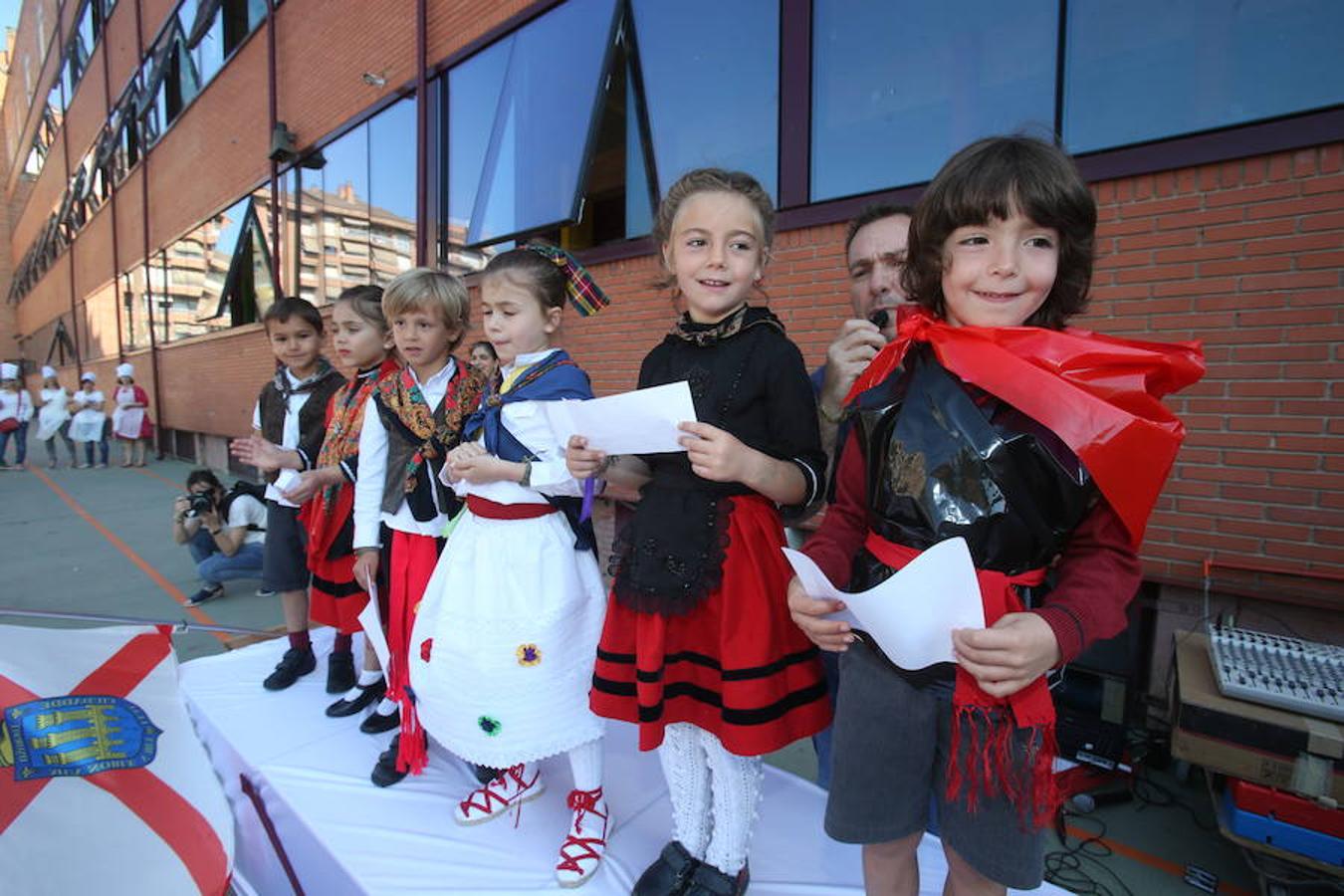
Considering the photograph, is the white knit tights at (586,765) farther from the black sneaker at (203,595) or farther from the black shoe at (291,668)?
the black sneaker at (203,595)

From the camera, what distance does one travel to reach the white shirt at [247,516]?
14.3ft

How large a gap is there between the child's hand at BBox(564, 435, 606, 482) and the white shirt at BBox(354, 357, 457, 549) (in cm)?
82

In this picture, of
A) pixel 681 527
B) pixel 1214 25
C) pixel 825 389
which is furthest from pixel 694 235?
pixel 1214 25

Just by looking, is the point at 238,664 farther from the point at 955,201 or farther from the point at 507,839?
the point at 955,201

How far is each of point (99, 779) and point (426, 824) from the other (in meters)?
0.80

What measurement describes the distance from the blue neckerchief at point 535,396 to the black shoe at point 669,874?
0.77 m

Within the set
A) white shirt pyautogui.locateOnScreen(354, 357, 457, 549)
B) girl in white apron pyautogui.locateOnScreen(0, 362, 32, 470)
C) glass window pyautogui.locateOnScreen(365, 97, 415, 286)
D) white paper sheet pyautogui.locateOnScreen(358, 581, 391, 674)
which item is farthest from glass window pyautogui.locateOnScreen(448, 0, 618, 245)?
girl in white apron pyautogui.locateOnScreen(0, 362, 32, 470)

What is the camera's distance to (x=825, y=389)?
140 cm

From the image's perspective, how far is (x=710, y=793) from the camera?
1483 mm

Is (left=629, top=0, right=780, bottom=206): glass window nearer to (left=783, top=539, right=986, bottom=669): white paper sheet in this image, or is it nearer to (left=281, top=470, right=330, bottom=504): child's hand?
(left=281, top=470, right=330, bottom=504): child's hand

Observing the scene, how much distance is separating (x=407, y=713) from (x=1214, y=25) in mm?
3831

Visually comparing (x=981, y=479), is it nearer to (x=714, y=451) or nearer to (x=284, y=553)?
(x=714, y=451)

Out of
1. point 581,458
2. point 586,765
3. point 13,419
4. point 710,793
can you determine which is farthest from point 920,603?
point 13,419

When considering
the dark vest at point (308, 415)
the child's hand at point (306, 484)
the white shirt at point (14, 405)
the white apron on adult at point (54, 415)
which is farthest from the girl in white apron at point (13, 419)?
the child's hand at point (306, 484)
